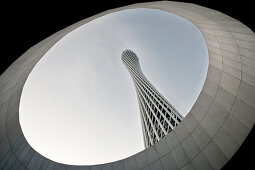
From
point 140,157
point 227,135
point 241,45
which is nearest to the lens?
point 227,135

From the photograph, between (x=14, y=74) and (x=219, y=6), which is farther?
(x=14, y=74)

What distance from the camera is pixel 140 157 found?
11617mm

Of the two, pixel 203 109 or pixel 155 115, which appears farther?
pixel 155 115

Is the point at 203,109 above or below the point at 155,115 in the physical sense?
below

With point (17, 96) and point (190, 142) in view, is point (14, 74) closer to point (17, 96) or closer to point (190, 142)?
point (17, 96)

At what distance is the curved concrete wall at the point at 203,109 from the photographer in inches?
372

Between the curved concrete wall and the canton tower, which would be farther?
the canton tower

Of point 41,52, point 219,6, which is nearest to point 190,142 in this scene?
point 219,6

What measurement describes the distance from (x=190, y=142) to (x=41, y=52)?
11.0m

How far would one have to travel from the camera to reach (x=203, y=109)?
1066 centimetres

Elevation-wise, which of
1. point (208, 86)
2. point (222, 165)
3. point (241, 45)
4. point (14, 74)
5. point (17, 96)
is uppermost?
point (14, 74)

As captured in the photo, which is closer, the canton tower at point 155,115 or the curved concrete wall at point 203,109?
the curved concrete wall at point 203,109

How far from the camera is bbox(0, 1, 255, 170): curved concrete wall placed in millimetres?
9445

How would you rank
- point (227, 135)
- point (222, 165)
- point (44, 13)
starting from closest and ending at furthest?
point (44, 13)
point (222, 165)
point (227, 135)
